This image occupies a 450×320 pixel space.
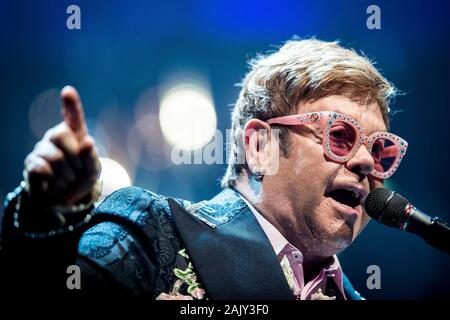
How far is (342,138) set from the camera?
2084 millimetres

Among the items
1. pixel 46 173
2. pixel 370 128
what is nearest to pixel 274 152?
pixel 370 128

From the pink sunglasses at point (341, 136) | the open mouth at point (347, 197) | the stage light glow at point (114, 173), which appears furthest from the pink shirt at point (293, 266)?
the stage light glow at point (114, 173)

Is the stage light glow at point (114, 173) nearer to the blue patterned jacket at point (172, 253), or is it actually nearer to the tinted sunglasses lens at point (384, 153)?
the blue patterned jacket at point (172, 253)

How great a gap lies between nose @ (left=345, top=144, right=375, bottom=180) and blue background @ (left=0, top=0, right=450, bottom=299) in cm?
128

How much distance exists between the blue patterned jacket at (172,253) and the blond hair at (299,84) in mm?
523

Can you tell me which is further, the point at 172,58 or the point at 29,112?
the point at 172,58

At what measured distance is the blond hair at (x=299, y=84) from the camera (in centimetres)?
220

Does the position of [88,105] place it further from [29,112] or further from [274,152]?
[274,152]

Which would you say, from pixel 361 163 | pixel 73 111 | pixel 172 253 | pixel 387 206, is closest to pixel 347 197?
pixel 361 163

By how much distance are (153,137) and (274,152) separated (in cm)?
157

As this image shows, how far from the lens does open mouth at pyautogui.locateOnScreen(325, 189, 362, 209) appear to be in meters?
2.07

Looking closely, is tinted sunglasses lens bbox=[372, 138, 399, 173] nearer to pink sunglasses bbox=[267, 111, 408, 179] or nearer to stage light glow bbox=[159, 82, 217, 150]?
pink sunglasses bbox=[267, 111, 408, 179]

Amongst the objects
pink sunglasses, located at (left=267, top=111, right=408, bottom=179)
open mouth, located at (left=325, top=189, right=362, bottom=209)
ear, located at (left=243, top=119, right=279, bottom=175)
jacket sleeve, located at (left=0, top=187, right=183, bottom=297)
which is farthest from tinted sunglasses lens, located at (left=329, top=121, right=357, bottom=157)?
jacket sleeve, located at (left=0, top=187, right=183, bottom=297)

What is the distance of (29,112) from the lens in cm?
314
